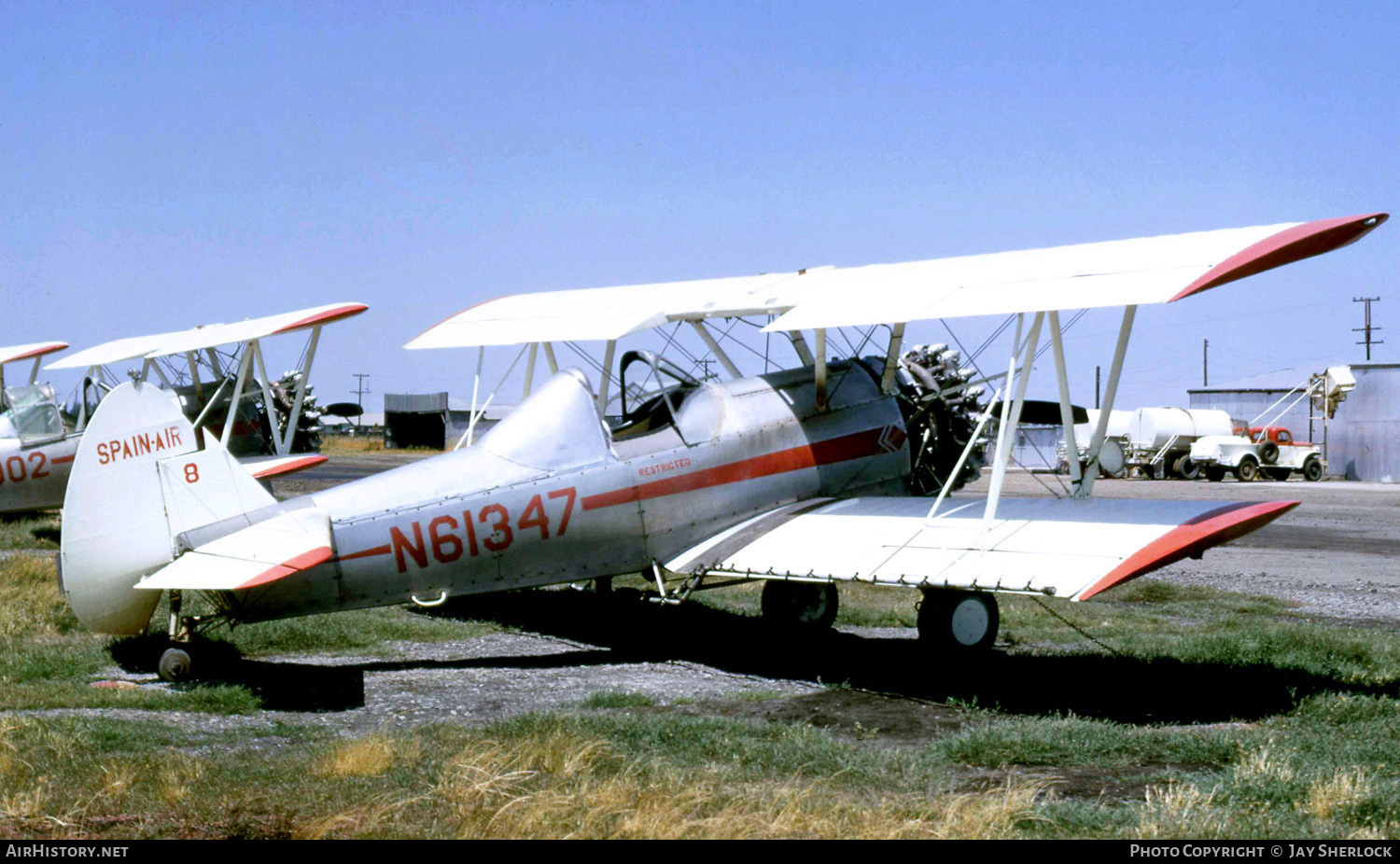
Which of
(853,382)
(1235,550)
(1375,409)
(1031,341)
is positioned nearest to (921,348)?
(853,382)

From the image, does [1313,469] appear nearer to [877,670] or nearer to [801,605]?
[801,605]

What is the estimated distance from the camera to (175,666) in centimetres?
841

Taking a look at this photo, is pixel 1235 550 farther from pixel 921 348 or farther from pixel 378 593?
pixel 378 593

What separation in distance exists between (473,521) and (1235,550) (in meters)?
15.3

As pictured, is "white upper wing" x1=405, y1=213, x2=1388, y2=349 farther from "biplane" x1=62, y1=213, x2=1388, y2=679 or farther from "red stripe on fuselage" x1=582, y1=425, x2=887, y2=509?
"red stripe on fuselage" x1=582, y1=425, x2=887, y2=509

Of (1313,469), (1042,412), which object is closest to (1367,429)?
(1313,469)

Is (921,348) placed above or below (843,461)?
above

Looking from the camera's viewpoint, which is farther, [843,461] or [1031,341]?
[843,461]

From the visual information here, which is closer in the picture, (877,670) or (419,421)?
(877,670)

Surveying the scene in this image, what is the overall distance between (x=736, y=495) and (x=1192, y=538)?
3.70m

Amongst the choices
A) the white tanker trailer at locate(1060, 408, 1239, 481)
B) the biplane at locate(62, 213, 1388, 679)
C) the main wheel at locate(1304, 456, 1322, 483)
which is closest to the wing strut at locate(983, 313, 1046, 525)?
the biplane at locate(62, 213, 1388, 679)

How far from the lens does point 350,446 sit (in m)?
67.2

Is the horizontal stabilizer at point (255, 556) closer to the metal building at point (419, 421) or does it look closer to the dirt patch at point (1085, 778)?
the dirt patch at point (1085, 778)

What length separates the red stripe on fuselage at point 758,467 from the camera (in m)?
9.84
